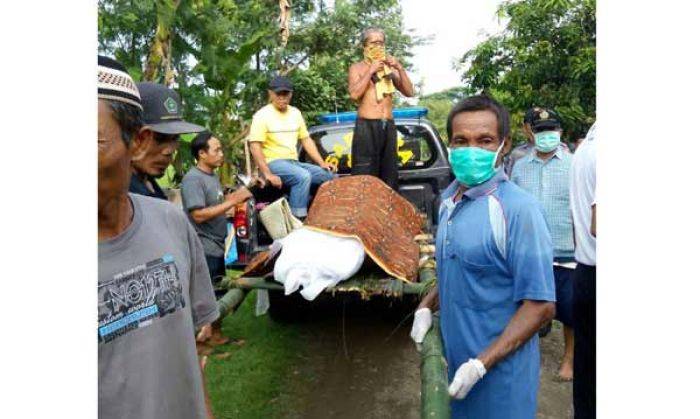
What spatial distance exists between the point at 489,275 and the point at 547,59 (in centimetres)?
846

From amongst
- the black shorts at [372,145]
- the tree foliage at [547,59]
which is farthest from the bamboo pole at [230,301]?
the tree foliage at [547,59]

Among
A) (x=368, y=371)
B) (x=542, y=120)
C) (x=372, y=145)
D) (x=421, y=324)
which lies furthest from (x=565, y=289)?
(x=421, y=324)

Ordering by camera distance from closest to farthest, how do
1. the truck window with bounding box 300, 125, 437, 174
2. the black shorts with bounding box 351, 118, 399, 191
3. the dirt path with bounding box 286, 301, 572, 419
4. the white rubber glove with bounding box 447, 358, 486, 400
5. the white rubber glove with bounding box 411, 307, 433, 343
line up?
the white rubber glove with bounding box 447, 358, 486, 400 → the white rubber glove with bounding box 411, 307, 433, 343 → the dirt path with bounding box 286, 301, 572, 419 → the black shorts with bounding box 351, 118, 399, 191 → the truck window with bounding box 300, 125, 437, 174

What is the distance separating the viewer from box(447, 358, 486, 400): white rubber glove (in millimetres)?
1993

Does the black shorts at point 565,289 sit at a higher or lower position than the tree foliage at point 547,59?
lower

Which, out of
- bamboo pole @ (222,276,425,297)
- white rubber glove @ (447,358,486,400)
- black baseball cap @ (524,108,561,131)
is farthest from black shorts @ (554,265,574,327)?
white rubber glove @ (447,358,486,400)

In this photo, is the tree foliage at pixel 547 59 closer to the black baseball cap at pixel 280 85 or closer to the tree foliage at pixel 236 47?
the tree foliage at pixel 236 47

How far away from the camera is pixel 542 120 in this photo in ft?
15.0

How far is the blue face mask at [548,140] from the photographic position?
4.50 m

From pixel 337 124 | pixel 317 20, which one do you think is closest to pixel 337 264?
pixel 337 124

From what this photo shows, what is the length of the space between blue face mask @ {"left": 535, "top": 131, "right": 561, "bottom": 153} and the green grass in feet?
8.73

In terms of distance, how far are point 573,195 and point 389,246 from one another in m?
1.15

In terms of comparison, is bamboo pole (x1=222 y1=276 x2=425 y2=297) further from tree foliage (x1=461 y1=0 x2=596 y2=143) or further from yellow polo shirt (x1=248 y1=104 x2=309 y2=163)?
tree foliage (x1=461 y1=0 x2=596 y2=143)

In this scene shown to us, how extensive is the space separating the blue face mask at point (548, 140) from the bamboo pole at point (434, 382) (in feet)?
8.68
